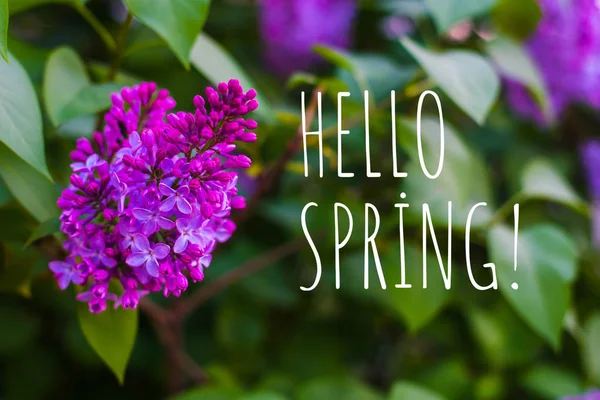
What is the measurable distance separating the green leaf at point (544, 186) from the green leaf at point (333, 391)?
0.31 m

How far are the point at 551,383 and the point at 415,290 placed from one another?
287 mm

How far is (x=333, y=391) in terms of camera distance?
848 millimetres

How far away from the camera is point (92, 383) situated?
1075 mm

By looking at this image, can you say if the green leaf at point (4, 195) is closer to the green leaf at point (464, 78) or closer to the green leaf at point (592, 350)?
the green leaf at point (464, 78)

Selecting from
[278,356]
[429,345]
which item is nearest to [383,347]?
[429,345]

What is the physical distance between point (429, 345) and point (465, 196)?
0.56 metres

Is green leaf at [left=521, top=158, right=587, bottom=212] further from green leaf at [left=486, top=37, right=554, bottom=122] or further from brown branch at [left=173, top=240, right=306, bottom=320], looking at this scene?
brown branch at [left=173, top=240, right=306, bottom=320]

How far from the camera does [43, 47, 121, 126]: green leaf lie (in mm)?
541

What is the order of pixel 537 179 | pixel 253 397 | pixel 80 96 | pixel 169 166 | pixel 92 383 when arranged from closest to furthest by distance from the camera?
pixel 169 166 → pixel 80 96 → pixel 253 397 → pixel 537 179 → pixel 92 383

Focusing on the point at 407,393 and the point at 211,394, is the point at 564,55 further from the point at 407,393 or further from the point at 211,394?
the point at 211,394

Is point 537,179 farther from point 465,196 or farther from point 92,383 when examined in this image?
point 92,383

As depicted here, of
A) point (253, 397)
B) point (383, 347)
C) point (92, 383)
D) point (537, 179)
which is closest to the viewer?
point (253, 397)

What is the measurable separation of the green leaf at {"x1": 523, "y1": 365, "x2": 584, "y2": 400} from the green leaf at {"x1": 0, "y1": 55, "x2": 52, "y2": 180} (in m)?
0.71

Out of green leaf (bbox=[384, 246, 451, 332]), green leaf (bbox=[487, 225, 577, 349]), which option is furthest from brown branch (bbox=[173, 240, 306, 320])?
green leaf (bbox=[487, 225, 577, 349])
